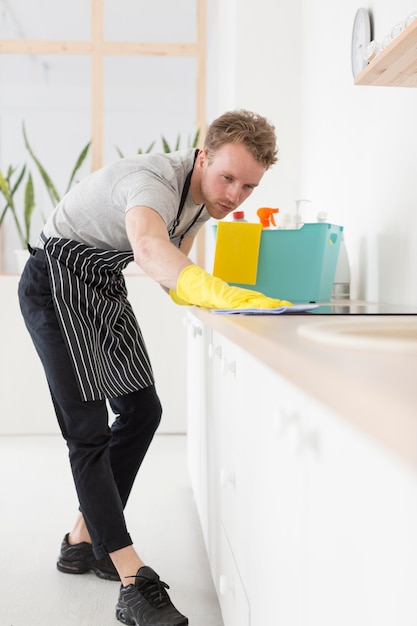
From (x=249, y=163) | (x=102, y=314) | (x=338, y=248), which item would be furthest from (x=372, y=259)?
(x=102, y=314)

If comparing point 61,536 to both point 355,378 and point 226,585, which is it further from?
point 355,378

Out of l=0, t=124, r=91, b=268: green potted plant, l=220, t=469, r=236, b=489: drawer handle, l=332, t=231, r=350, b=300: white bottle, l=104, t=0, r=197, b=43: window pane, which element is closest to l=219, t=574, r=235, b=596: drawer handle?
l=220, t=469, r=236, b=489: drawer handle

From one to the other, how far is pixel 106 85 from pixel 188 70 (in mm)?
453

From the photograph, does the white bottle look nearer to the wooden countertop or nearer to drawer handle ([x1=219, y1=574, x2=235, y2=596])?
drawer handle ([x1=219, y1=574, x2=235, y2=596])

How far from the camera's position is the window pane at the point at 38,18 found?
Result: 13.1 feet

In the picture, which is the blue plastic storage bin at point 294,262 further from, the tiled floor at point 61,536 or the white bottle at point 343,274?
the tiled floor at point 61,536

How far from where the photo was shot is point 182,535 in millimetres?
2213

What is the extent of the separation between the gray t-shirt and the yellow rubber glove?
21 cm

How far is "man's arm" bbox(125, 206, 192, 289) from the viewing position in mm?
1431

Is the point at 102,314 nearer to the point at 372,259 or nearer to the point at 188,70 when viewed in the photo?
the point at 372,259

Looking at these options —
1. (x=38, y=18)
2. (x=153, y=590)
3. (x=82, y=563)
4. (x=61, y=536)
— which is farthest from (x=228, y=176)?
(x=38, y=18)

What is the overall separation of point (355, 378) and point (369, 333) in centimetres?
58

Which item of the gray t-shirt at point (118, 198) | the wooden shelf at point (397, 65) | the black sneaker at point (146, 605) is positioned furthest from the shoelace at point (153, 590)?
the wooden shelf at point (397, 65)

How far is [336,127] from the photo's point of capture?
99.3 inches
